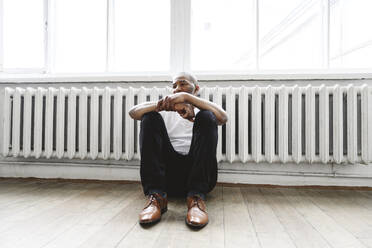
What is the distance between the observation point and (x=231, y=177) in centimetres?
177

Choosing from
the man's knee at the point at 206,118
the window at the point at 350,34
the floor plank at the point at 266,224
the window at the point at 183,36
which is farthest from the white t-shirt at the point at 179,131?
the window at the point at 350,34

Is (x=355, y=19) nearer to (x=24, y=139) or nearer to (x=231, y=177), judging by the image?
(x=231, y=177)

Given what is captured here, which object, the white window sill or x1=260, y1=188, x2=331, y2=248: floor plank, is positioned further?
the white window sill

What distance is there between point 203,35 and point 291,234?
1.68 meters

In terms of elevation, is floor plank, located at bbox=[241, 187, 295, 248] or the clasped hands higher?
the clasped hands

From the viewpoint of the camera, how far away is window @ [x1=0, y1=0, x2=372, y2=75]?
1.92m

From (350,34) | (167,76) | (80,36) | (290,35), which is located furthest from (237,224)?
(80,36)

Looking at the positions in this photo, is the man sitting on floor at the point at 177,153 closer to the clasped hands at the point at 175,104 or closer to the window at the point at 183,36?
the clasped hands at the point at 175,104

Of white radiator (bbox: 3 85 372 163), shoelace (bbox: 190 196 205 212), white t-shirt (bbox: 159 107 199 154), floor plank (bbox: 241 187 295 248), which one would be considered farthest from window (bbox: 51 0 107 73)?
floor plank (bbox: 241 187 295 248)

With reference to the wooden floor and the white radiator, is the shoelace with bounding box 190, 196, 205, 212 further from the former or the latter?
the white radiator

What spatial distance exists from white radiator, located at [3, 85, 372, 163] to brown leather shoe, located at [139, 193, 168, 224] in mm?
667

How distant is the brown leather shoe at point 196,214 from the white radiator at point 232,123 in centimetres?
61

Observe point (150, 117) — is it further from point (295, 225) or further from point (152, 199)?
point (295, 225)

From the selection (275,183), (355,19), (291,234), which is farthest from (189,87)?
(355,19)
